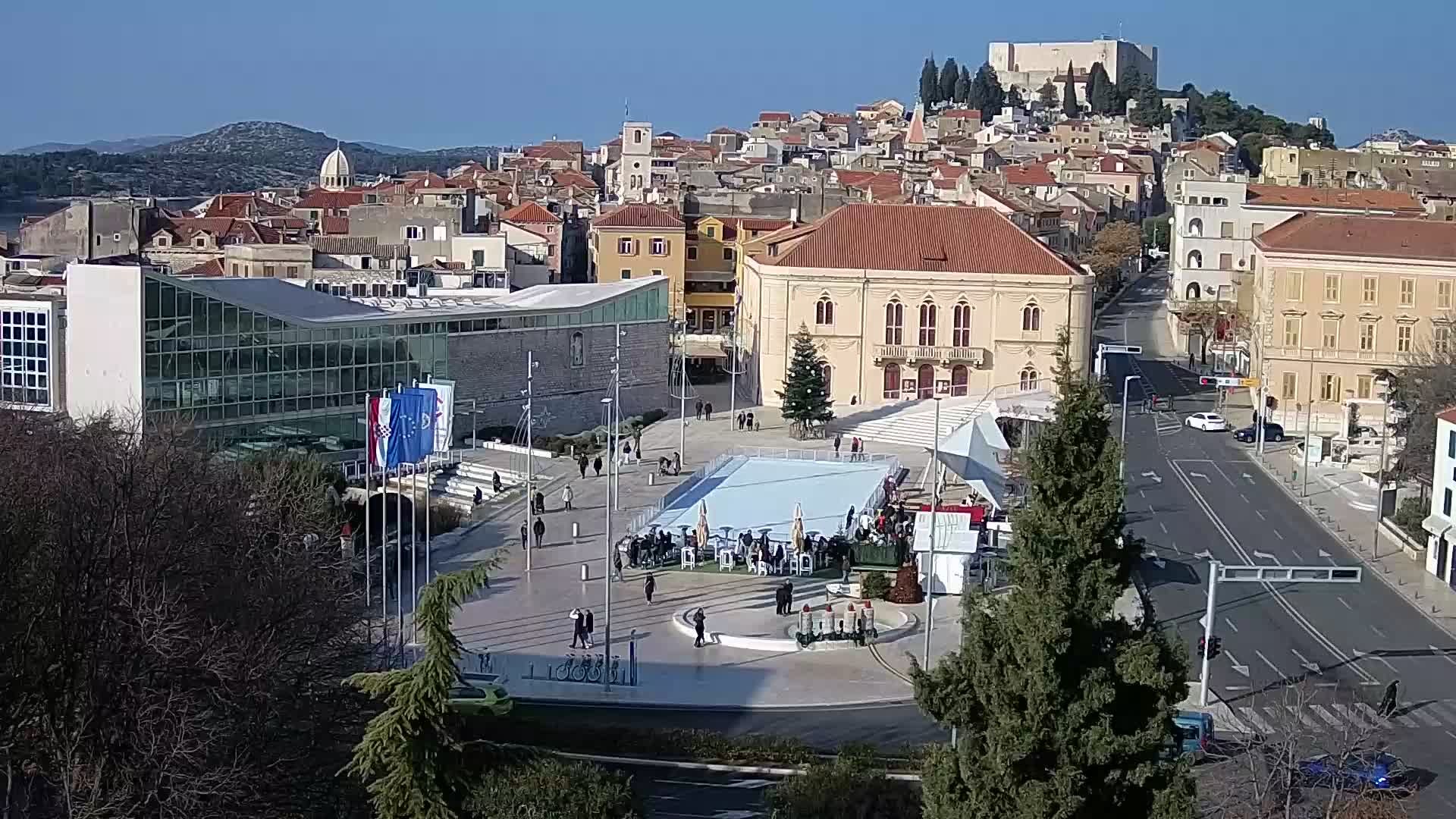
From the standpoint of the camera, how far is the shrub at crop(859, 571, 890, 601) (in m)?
29.2

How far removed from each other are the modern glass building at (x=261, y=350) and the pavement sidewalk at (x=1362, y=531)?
1794 cm

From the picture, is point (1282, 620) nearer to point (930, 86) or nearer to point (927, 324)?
point (927, 324)

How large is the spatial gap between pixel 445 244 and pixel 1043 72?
124130 mm

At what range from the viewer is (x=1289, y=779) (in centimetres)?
1766

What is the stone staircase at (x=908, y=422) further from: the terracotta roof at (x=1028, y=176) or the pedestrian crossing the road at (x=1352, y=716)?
the terracotta roof at (x=1028, y=176)

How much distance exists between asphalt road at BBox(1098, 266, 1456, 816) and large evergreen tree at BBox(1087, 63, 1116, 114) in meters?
114

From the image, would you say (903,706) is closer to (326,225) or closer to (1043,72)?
(326,225)

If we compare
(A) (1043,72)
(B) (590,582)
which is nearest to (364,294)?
(B) (590,582)

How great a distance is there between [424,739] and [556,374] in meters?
33.8

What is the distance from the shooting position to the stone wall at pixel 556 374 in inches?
1775

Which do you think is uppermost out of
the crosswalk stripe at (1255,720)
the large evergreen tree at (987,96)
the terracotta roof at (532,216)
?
the large evergreen tree at (987,96)

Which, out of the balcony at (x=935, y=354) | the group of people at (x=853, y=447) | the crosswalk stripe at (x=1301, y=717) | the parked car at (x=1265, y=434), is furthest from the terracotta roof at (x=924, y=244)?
the crosswalk stripe at (x=1301, y=717)

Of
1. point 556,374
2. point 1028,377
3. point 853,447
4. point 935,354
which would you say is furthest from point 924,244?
point 556,374

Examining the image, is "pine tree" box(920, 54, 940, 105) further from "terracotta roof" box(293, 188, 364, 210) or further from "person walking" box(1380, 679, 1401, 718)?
"person walking" box(1380, 679, 1401, 718)
